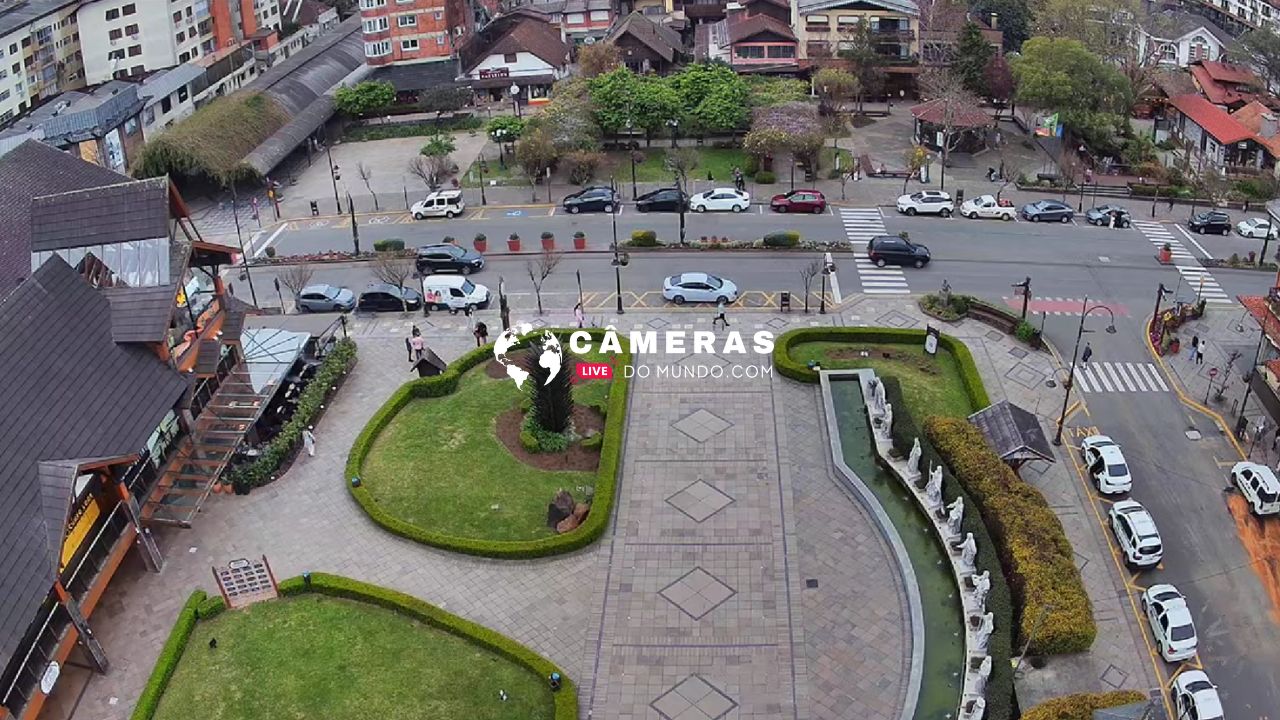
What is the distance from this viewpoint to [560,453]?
45156 mm

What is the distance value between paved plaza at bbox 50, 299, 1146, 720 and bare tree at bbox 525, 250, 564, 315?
12.0 meters

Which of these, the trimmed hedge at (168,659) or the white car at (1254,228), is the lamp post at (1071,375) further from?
the trimmed hedge at (168,659)

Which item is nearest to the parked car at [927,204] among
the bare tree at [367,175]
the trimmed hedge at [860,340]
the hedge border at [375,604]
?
the trimmed hedge at [860,340]

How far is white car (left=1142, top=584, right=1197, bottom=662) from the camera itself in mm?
34562

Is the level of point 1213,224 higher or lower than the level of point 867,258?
lower

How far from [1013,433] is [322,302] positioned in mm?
36147

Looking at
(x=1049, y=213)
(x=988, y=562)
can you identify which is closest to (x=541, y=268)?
(x=988, y=562)

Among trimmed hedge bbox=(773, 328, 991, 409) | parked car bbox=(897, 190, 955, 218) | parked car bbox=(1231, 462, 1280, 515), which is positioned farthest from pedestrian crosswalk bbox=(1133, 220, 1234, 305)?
parked car bbox=(1231, 462, 1280, 515)

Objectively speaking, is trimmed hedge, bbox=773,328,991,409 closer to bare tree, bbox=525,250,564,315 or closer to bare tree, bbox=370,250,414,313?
bare tree, bbox=525,250,564,315

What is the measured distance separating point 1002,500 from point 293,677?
82.5 ft

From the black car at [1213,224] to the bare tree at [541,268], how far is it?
3944cm

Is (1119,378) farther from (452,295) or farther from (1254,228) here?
(452,295)

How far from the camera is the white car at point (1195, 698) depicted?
1254 inches

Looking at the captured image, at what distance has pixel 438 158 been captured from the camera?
78250 mm
